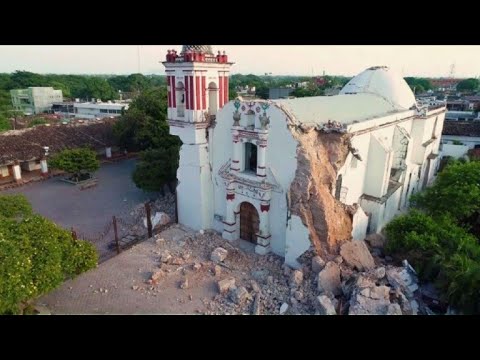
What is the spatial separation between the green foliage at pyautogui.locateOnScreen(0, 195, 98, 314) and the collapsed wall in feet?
25.1

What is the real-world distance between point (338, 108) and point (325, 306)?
393 inches

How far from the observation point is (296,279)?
13.0m

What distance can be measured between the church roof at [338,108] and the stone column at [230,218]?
13.8ft

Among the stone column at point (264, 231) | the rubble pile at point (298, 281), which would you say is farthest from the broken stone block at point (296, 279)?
the stone column at point (264, 231)

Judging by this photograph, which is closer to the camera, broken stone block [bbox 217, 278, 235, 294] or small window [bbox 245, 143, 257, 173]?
broken stone block [bbox 217, 278, 235, 294]

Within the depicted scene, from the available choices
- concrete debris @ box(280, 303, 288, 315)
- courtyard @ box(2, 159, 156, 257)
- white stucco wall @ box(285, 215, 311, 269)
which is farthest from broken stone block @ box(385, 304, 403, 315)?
courtyard @ box(2, 159, 156, 257)

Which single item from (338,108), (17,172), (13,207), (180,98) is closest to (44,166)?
(17,172)

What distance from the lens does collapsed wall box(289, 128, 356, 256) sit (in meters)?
13.8

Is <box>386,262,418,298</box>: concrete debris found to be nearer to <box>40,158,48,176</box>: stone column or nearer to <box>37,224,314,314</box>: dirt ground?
<box>37,224,314,314</box>: dirt ground

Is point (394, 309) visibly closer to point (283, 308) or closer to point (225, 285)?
point (283, 308)

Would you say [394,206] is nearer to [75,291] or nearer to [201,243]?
[201,243]

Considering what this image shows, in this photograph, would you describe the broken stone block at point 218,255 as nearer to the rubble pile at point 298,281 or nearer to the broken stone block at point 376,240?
the rubble pile at point 298,281

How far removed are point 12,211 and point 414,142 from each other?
2097cm

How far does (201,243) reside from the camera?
16.5 metres
